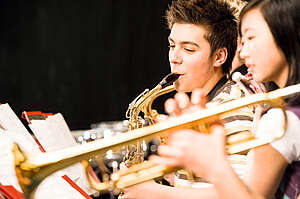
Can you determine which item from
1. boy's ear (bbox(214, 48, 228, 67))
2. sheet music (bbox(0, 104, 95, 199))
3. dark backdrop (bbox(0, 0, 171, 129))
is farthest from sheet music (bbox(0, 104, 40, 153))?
dark backdrop (bbox(0, 0, 171, 129))

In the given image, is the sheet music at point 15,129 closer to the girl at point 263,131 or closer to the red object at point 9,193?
the red object at point 9,193

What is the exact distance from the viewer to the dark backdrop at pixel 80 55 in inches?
113

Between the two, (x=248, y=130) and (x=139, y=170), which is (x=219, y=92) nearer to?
(x=248, y=130)

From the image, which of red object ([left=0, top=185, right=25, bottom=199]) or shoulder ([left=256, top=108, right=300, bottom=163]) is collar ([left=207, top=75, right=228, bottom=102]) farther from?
red object ([left=0, top=185, right=25, bottom=199])

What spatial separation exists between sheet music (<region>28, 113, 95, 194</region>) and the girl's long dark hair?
69 centimetres

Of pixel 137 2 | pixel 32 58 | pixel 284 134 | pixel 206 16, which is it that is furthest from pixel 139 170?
pixel 137 2

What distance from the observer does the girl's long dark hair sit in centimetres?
86

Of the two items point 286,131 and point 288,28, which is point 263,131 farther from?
point 288,28

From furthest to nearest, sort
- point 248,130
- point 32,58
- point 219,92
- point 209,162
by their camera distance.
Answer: point 32,58
point 219,92
point 248,130
point 209,162

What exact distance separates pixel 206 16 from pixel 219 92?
0.29m

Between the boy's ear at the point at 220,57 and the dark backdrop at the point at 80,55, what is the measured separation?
1.86 m

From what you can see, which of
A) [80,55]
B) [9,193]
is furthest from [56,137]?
[80,55]

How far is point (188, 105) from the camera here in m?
0.76

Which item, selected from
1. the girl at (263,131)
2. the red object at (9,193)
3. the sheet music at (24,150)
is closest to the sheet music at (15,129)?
the sheet music at (24,150)
